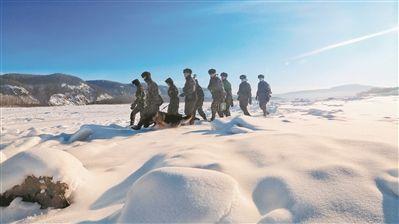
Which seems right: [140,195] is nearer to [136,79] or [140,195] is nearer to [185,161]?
[185,161]

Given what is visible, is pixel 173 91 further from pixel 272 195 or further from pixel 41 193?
pixel 272 195

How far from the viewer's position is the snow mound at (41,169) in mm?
4027

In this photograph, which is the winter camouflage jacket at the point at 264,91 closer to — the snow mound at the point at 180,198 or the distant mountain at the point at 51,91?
the snow mound at the point at 180,198

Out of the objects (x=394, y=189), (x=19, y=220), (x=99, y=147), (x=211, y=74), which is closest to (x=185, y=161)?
(x=19, y=220)

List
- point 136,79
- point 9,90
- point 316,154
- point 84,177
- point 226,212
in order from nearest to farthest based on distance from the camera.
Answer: point 226,212 → point 316,154 → point 84,177 → point 136,79 → point 9,90

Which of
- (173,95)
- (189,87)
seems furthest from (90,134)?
(189,87)

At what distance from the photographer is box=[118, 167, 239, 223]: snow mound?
246 cm

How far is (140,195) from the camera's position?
2.74 meters

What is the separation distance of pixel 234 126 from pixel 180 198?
4.84m

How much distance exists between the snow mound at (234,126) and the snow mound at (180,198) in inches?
162

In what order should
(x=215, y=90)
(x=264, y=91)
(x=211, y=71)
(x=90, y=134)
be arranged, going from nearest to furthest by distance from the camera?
(x=90, y=134) → (x=211, y=71) → (x=215, y=90) → (x=264, y=91)

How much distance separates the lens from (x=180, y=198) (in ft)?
8.47

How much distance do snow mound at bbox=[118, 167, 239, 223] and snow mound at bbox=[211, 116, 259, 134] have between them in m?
4.11

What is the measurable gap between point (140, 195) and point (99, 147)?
4.45 m
